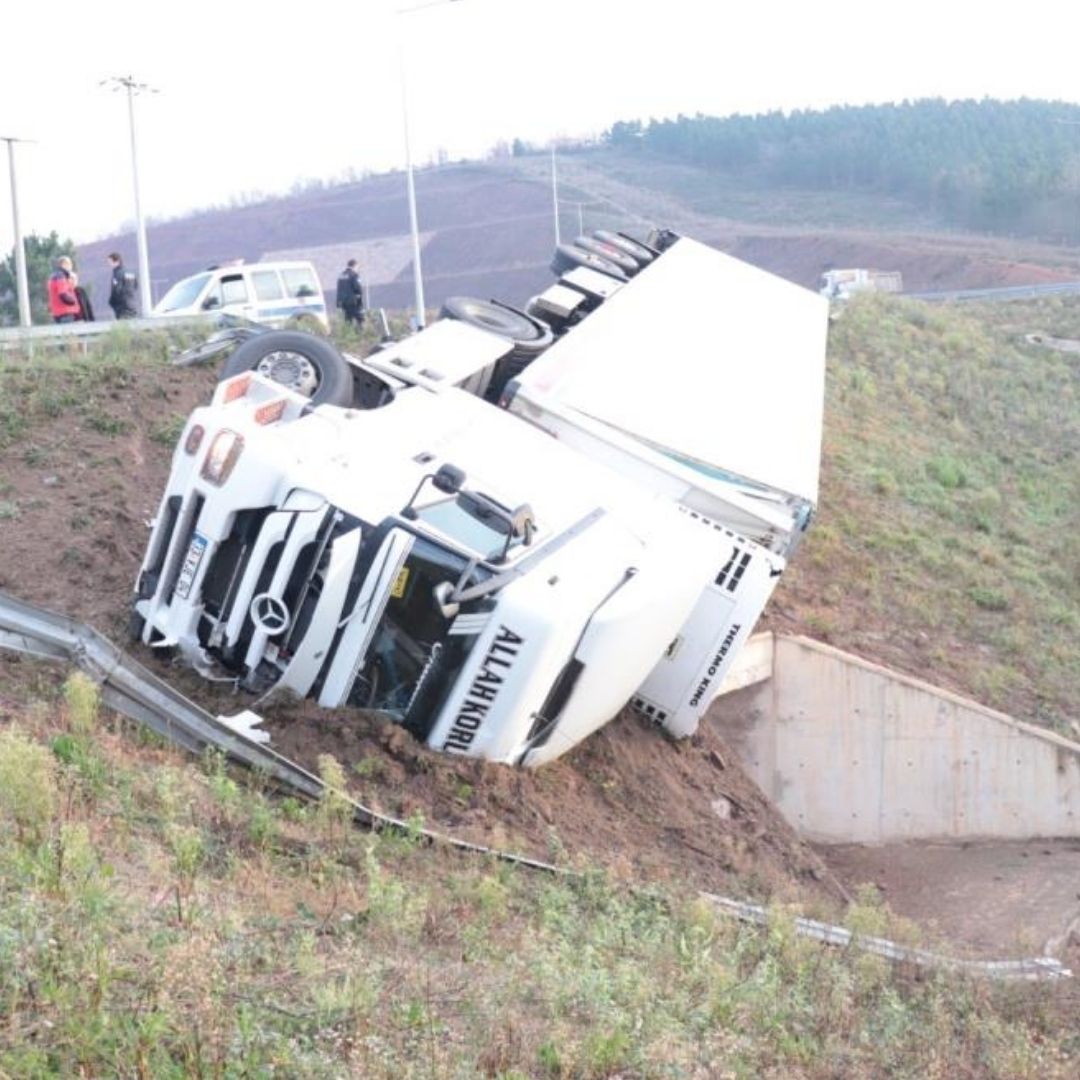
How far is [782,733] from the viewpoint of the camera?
1370 cm

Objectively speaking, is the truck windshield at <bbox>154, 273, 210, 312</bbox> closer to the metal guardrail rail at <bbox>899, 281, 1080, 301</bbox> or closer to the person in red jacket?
the person in red jacket

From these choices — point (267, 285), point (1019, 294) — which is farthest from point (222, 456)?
point (1019, 294)

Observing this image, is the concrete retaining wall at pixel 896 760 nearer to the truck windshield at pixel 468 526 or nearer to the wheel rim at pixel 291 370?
the wheel rim at pixel 291 370

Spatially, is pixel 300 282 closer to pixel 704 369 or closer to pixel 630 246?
pixel 630 246

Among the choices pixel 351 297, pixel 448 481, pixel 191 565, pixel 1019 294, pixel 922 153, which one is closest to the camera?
pixel 448 481

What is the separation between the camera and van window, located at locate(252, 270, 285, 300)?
2236 cm

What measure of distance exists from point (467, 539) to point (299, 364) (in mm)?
3051

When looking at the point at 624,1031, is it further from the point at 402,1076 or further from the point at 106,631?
the point at 106,631

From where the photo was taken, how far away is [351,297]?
21.4 meters

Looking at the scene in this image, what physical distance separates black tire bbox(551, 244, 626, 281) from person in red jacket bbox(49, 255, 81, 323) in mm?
6963

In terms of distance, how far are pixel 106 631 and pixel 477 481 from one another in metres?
2.48

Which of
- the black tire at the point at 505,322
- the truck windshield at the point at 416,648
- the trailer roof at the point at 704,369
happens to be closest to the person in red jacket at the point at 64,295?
the trailer roof at the point at 704,369

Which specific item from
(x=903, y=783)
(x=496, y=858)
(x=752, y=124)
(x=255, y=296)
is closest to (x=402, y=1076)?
(x=496, y=858)

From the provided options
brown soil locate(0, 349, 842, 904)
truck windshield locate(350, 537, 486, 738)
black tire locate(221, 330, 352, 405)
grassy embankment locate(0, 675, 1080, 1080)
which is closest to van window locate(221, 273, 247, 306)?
brown soil locate(0, 349, 842, 904)
